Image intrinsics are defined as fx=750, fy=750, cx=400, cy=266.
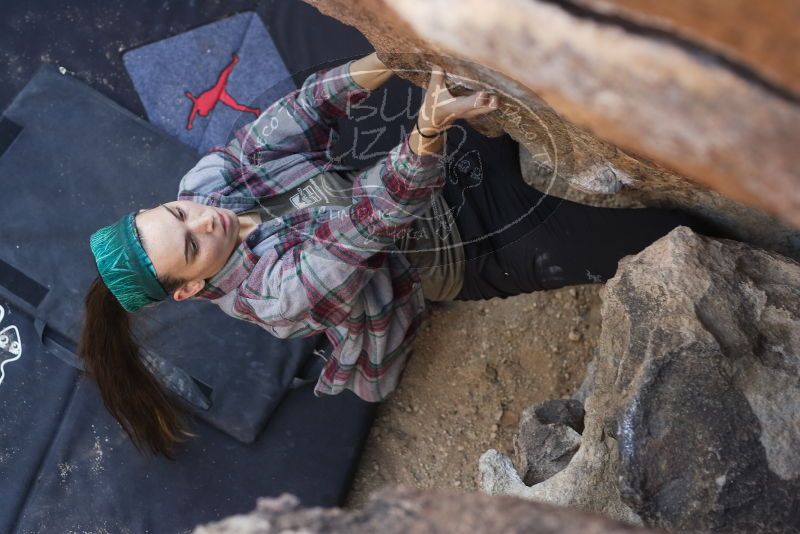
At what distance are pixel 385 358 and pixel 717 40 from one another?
1.21m

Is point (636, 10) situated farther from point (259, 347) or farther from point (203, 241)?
point (259, 347)

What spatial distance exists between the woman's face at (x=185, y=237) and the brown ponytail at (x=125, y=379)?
0.04 meters

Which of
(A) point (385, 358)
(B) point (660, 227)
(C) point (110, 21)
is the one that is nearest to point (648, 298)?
(B) point (660, 227)

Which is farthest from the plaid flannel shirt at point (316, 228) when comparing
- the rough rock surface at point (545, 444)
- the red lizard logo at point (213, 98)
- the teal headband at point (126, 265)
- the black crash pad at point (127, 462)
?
the red lizard logo at point (213, 98)

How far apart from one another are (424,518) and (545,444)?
2.44 ft

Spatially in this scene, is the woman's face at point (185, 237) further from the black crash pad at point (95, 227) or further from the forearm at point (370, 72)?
the black crash pad at point (95, 227)

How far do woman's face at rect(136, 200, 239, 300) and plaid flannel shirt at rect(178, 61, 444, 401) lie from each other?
0.05 meters

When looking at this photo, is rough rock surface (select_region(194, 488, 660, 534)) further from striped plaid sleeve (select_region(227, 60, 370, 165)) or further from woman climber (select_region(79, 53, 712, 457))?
striped plaid sleeve (select_region(227, 60, 370, 165))

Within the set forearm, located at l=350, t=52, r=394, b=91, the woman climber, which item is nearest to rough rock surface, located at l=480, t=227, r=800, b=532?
the woman climber

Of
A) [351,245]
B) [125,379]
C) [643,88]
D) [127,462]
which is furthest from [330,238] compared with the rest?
[127,462]

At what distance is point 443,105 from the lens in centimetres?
97

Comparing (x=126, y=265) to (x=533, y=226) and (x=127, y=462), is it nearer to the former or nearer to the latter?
(x=533, y=226)

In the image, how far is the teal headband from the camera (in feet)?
4.06

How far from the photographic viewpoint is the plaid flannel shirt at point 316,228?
1153mm
